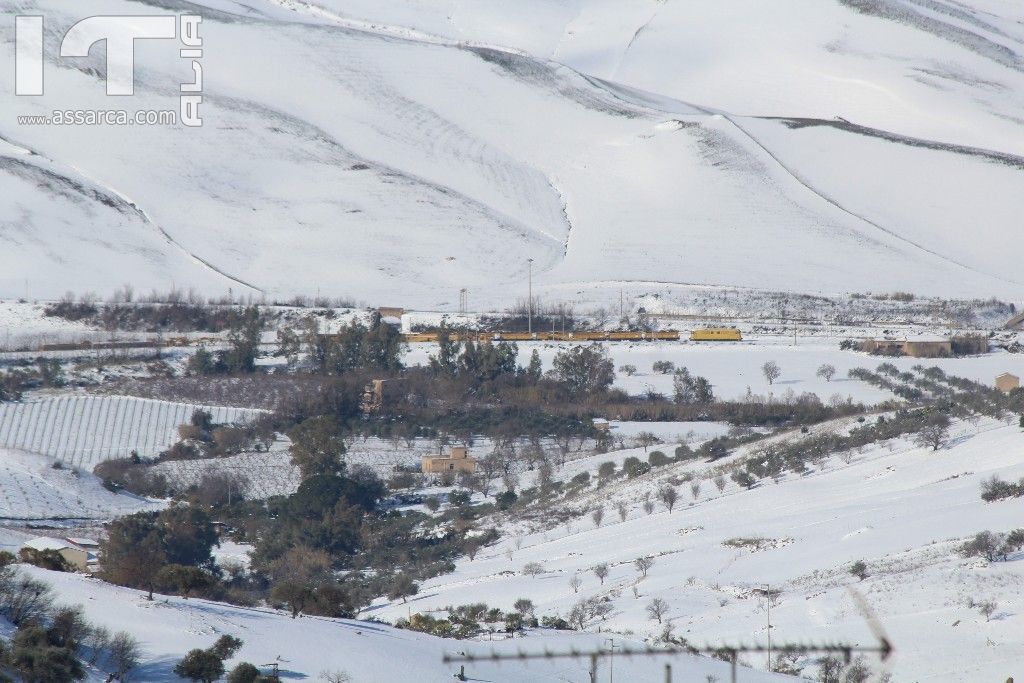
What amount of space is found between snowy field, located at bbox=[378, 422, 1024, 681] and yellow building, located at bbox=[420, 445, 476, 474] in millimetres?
5526

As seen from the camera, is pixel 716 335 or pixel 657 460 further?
pixel 716 335

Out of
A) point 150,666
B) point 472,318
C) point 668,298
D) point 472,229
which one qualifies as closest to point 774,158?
point 472,229

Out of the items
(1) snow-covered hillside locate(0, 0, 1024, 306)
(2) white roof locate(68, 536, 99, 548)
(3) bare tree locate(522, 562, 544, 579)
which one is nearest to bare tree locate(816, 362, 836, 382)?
(1) snow-covered hillside locate(0, 0, 1024, 306)

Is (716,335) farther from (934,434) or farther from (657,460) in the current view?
(934,434)

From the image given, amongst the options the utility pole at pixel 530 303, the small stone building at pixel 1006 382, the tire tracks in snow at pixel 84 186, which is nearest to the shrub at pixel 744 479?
the small stone building at pixel 1006 382

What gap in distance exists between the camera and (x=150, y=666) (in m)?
19.4

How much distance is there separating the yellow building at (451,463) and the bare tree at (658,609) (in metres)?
18.9

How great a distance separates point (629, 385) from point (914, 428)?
694 inches

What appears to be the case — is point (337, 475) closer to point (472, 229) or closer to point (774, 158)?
point (472, 229)

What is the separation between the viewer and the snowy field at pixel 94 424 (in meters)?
48.3

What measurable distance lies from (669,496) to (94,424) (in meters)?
19.1

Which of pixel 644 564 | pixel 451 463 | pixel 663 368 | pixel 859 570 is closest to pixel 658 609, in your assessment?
pixel 859 570

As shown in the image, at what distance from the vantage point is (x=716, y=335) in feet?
223

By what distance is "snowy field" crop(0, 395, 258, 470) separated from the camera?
48281 millimetres
